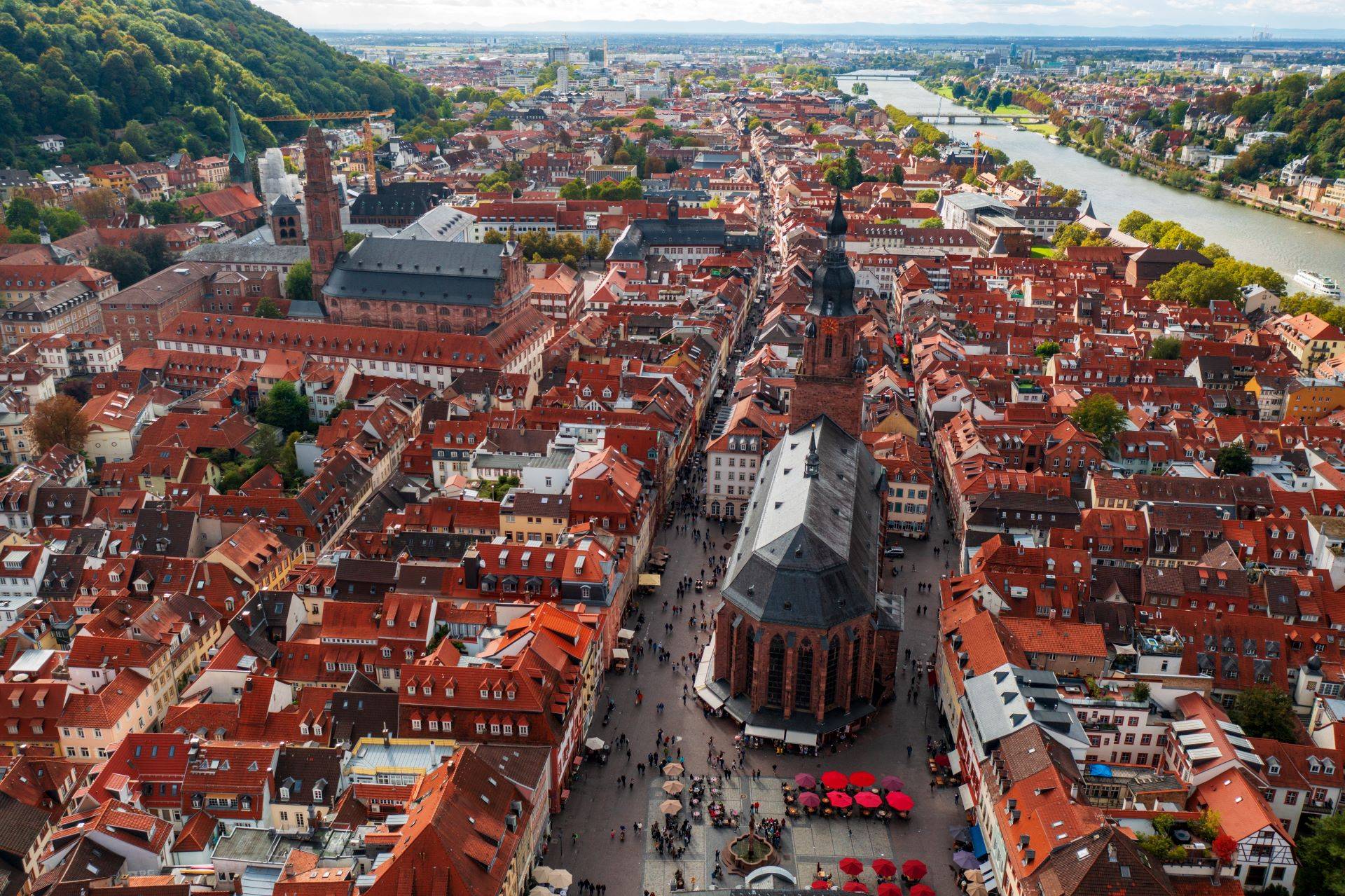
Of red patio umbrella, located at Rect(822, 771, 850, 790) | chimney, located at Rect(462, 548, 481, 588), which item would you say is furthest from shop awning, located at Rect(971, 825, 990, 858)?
chimney, located at Rect(462, 548, 481, 588)

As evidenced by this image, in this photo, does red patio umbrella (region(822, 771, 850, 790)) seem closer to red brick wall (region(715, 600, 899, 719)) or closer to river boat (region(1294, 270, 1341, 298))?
red brick wall (region(715, 600, 899, 719))

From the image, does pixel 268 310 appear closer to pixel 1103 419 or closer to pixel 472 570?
pixel 472 570

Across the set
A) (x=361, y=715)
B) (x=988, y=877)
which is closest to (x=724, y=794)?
(x=988, y=877)

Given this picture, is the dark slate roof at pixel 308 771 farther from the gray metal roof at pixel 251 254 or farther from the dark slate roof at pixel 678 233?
the dark slate roof at pixel 678 233

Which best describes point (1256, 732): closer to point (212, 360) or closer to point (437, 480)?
point (437, 480)

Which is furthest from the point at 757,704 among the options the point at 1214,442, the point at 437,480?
the point at 1214,442
